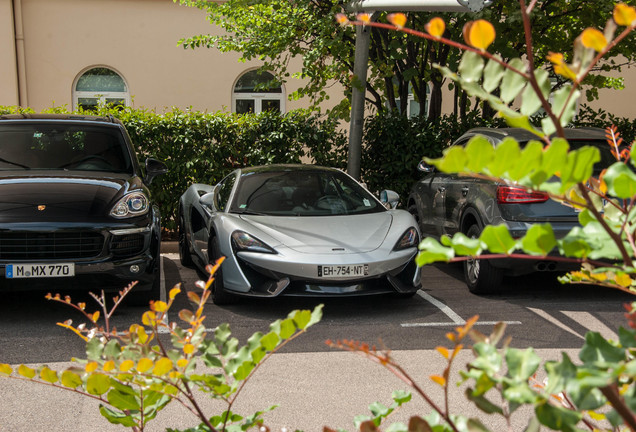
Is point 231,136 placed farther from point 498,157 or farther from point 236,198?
point 498,157

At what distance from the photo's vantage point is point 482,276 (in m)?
7.40

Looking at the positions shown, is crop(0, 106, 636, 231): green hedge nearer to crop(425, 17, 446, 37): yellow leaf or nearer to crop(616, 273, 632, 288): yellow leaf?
crop(616, 273, 632, 288): yellow leaf

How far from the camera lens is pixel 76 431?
12.8ft

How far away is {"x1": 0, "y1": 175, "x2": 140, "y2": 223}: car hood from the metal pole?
14.2 feet

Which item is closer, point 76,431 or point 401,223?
point 76,431

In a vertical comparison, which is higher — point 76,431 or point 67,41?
point 67,41

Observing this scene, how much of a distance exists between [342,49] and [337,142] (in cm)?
142

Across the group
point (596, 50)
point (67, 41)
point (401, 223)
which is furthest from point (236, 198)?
point (67, 41)

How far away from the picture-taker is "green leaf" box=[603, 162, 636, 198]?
1221mm

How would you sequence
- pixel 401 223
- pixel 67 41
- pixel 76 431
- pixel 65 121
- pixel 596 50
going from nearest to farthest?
1. pixel 596 50
2. pixel 76 431
3. pixel 401 223
4. pixel 65 121
5. pixel 67 41

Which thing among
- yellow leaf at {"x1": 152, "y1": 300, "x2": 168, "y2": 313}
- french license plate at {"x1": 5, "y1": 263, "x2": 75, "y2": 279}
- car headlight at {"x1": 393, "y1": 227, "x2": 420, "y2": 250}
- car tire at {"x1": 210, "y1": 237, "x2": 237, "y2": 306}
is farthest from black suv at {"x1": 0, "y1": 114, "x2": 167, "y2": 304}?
yellow leaf at {"x1": 152, "y1": 300, "x2": 168, "y2": 313}

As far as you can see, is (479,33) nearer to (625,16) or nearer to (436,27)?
(436,27)

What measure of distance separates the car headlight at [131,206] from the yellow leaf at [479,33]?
5.68 m

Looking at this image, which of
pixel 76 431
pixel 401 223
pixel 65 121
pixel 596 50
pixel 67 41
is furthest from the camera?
pixel 67 41
